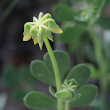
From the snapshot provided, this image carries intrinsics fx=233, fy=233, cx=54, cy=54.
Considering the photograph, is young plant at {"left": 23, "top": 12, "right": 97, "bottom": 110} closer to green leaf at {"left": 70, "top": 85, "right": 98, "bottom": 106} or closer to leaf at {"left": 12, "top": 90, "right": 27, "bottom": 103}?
green leaf at {"left": 70, "top": 85, "right": 98, "bottom": 106}

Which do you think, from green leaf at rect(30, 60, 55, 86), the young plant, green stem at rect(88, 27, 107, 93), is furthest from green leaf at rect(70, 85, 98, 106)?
green stem at rect(88, 27, 107, 93)

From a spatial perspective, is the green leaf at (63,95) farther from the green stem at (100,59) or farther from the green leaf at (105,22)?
the green stem at (100,59)

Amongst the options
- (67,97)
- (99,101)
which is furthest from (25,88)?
(67,97)

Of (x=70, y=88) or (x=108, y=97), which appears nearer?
(x=70, y=88)

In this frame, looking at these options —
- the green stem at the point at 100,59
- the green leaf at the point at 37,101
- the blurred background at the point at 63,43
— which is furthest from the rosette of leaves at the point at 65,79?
the green stem at the point at 100,59

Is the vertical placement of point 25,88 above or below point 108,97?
above

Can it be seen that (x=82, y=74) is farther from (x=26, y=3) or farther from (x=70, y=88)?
(x=26, y=3)
